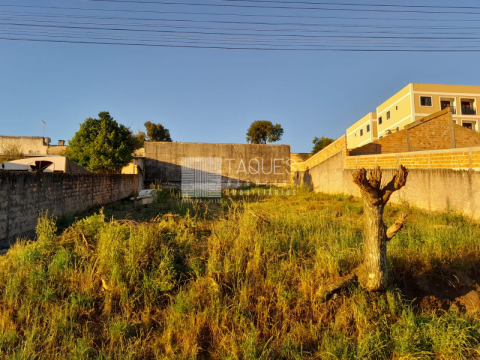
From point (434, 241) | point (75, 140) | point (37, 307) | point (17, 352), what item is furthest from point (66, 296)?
point (75, 140)

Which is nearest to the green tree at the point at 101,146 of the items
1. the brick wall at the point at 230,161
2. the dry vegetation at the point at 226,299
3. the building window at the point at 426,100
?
the brick wall at the point at 230,161

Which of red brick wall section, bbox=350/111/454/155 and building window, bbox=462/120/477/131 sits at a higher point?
building window, bbox=462/120/477/131

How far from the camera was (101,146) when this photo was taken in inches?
597

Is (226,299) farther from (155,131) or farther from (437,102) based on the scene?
(155,131)

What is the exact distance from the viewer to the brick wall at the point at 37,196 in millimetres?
4996

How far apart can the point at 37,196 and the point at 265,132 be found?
1260 inches

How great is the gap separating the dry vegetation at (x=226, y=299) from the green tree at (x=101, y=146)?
12478mm

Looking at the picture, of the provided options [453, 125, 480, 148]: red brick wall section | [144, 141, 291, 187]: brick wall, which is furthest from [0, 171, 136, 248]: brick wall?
[453, 125, 480, 148]: red brick wall section

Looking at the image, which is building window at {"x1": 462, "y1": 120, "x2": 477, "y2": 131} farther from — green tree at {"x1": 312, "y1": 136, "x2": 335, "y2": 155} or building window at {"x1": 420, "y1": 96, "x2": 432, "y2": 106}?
green tree at {"x1": 312, "y1": 136, "x2": 335, "y2": 155}

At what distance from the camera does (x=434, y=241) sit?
4090mm

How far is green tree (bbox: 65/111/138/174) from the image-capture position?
49.7 ft

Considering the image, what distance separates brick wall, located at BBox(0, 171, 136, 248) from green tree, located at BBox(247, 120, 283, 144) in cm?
2773

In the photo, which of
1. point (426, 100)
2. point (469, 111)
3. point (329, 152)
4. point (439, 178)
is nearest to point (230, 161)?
point (329, 152)

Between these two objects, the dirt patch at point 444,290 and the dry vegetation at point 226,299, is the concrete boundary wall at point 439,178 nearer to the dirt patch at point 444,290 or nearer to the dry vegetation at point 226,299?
the dry vegetation at point 226,299
